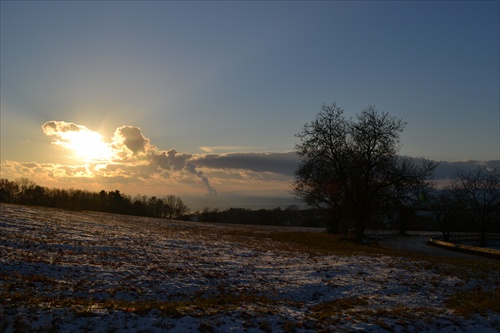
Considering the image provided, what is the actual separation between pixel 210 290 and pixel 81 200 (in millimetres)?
132017

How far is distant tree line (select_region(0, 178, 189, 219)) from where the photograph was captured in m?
117

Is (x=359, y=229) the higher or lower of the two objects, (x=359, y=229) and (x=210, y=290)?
the higher

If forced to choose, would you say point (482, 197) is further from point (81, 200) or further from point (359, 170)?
point (81, 200)

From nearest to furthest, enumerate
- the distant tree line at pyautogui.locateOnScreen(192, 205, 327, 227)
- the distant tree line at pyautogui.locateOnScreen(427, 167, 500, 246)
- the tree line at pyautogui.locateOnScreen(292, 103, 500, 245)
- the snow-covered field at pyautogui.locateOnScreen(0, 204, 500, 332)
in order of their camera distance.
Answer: the snow-covered field at pyautogui.locateOnScreen(0, 204, 500, 332), the tree line at pyautogui.locateOnScreen(292, 103, 500, 245), the distant tree line at pyautogui.locateOnScreen(427, 167, 500, 246), the distant tree line at pyautogui.locateOnScreen(192, 205, 327, 227)

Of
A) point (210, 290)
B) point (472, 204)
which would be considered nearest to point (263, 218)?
point (472, 204)

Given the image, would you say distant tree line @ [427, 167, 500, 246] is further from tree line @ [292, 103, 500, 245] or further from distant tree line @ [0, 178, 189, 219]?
distant tree line @ [0, 178, 189, 219]

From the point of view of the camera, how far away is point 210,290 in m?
13.4

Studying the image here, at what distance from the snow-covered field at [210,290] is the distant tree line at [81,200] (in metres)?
98.8

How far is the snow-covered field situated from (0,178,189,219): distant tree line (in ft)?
324

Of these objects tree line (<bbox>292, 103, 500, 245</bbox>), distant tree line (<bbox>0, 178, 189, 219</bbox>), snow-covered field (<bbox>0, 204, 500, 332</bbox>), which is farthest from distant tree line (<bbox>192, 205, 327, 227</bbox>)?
snow-covered field (<bbox>0, 204, 500, 332</bbox>)

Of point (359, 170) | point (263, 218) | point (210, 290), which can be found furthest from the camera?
point (263, 218)

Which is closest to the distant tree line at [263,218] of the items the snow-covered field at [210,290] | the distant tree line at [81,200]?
the distant tree line at [81,200]

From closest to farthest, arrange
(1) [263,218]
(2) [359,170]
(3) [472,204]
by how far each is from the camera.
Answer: (2) [359,170]
(3) [472,204]
(1) [263,218]

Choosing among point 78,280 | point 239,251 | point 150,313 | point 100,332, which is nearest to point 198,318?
point 150,313
